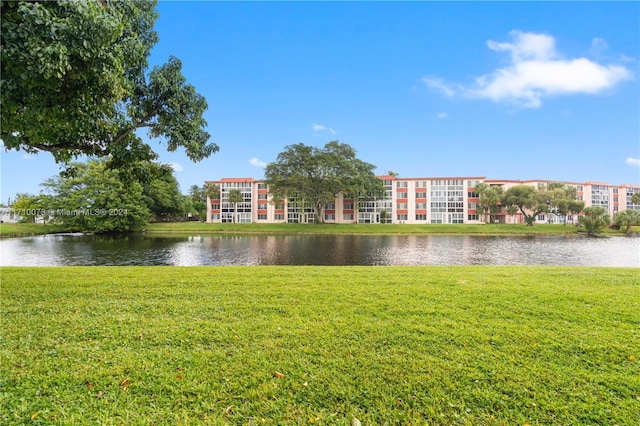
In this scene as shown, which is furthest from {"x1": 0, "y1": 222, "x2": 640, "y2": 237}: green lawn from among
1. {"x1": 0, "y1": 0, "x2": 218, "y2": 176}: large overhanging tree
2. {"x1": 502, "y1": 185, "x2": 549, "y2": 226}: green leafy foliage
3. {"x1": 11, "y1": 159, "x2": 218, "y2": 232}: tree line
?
{"x1": 0, "y1": 0, "x2": 218, "y2": 176}: large overhanging tree

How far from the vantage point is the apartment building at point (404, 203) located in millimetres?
67875

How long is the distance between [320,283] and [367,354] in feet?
12.7

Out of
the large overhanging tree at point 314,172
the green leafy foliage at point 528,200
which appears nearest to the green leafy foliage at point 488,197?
the green leafy foliage at point 528,200

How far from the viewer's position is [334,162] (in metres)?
56.7

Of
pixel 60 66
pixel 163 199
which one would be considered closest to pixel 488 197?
pixel 163 199

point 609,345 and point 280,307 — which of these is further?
point 280,307

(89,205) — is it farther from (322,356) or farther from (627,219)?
(627,219)

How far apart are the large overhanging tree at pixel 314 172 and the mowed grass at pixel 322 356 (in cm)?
5062

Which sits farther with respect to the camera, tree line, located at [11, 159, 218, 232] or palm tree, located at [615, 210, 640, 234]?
palm tree, located at [615, 210, 640, 234]

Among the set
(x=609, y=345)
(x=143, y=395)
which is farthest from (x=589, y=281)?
(x=143, y=395)

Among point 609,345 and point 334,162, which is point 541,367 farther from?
point 334,162

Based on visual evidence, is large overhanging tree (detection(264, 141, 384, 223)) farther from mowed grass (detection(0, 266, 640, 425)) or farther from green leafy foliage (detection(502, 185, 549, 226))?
mowed grass (detection(0, 266, 640, 425))

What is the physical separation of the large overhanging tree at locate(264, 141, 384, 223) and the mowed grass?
1993 inches

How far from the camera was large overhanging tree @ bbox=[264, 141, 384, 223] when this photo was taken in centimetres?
5706
